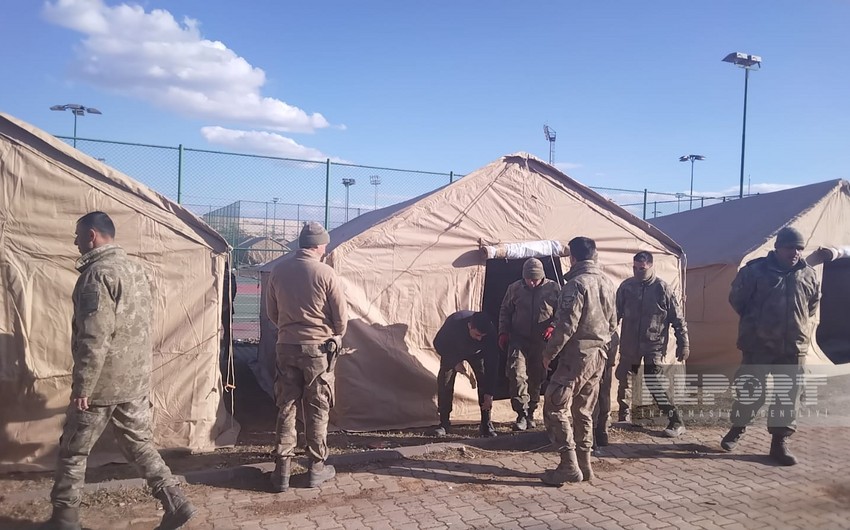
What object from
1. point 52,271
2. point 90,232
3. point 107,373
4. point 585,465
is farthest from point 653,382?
point 52,271

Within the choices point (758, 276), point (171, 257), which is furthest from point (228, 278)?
point (758, 276)

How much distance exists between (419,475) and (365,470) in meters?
0.49

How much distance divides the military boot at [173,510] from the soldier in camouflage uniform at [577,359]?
114 inches

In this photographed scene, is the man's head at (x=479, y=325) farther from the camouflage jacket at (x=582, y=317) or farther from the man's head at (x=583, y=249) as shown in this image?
the man's head at (x=583, y=249)

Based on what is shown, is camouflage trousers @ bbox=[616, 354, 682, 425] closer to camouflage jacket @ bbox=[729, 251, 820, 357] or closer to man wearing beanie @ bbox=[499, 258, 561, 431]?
camouflage jacket @ bbox=[729, 251, 820, 357]

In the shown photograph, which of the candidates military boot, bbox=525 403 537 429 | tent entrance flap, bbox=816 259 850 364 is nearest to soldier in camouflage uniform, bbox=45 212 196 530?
military boot, bbox=525 403 537 429

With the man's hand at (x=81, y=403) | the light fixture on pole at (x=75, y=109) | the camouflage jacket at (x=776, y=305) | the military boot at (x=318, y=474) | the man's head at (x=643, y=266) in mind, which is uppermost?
the light fixture on pole at (x=75, y=109)

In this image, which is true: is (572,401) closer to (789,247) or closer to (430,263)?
(430,263)

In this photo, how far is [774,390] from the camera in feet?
20.1

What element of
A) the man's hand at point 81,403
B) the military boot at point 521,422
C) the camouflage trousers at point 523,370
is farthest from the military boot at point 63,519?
the military boot at point 521,422

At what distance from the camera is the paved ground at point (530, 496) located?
4.55 m

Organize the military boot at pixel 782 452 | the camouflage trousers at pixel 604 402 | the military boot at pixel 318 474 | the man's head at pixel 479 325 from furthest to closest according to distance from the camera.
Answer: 1. the man's head at pixel 479 325
2. the camouflage trousers at pixel 604 402
3. the military boot at pixel 782 452
4. the military boot at pixel 318 474

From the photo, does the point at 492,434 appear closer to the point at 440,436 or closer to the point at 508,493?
the point at 440,436

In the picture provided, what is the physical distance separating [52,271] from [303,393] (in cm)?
251
